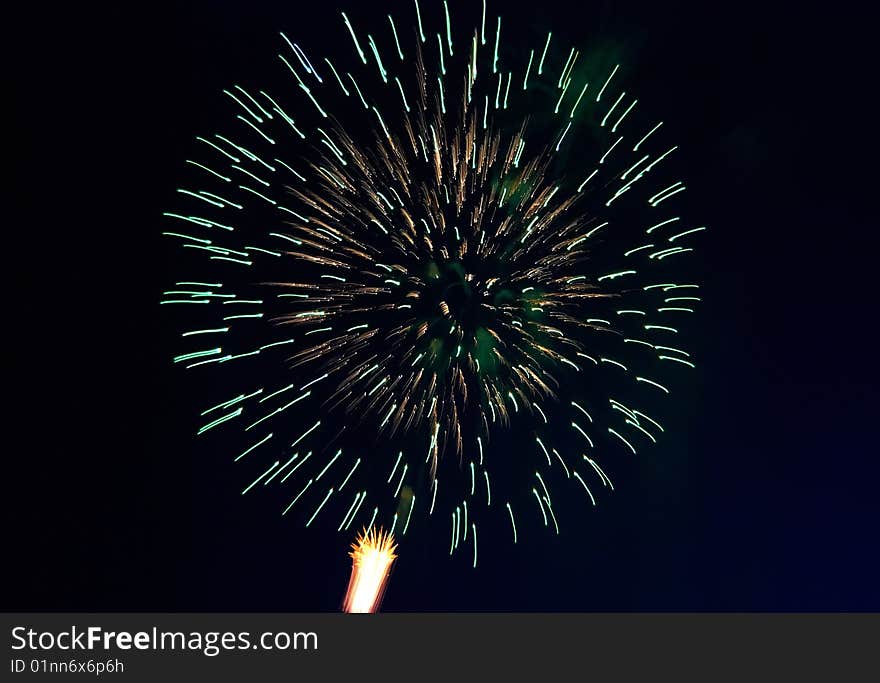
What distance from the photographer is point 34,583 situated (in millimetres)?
5730

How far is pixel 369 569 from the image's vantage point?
5871 millimetres

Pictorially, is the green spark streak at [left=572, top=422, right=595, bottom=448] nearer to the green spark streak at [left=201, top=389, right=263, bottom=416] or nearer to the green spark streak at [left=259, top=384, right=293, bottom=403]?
the green spark streak at [left=259, top=384, right=293, bottom=403]

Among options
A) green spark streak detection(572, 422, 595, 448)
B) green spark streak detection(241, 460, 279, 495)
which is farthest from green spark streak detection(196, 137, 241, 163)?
green spark streak detection(572, 422, 595, 448)

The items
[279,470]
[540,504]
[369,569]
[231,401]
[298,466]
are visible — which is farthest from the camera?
[540,504]

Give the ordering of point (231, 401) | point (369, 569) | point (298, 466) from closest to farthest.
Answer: point (298, 466) < point (231, 401) < point (369, 569)

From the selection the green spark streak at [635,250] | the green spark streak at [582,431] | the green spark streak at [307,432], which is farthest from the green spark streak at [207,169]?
the green spark streak at [582,431]

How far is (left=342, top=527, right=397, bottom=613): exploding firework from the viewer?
574 centimetres

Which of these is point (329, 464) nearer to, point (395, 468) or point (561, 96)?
point (395, 468)

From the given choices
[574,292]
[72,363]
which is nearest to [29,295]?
[72,363]

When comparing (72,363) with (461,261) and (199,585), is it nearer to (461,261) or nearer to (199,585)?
(199,585)

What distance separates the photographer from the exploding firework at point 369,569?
5741 millimetres

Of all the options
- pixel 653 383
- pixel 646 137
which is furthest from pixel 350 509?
pixel 646 137

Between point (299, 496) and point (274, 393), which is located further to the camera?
point (299, 496)

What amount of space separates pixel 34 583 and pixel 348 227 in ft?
14.5
